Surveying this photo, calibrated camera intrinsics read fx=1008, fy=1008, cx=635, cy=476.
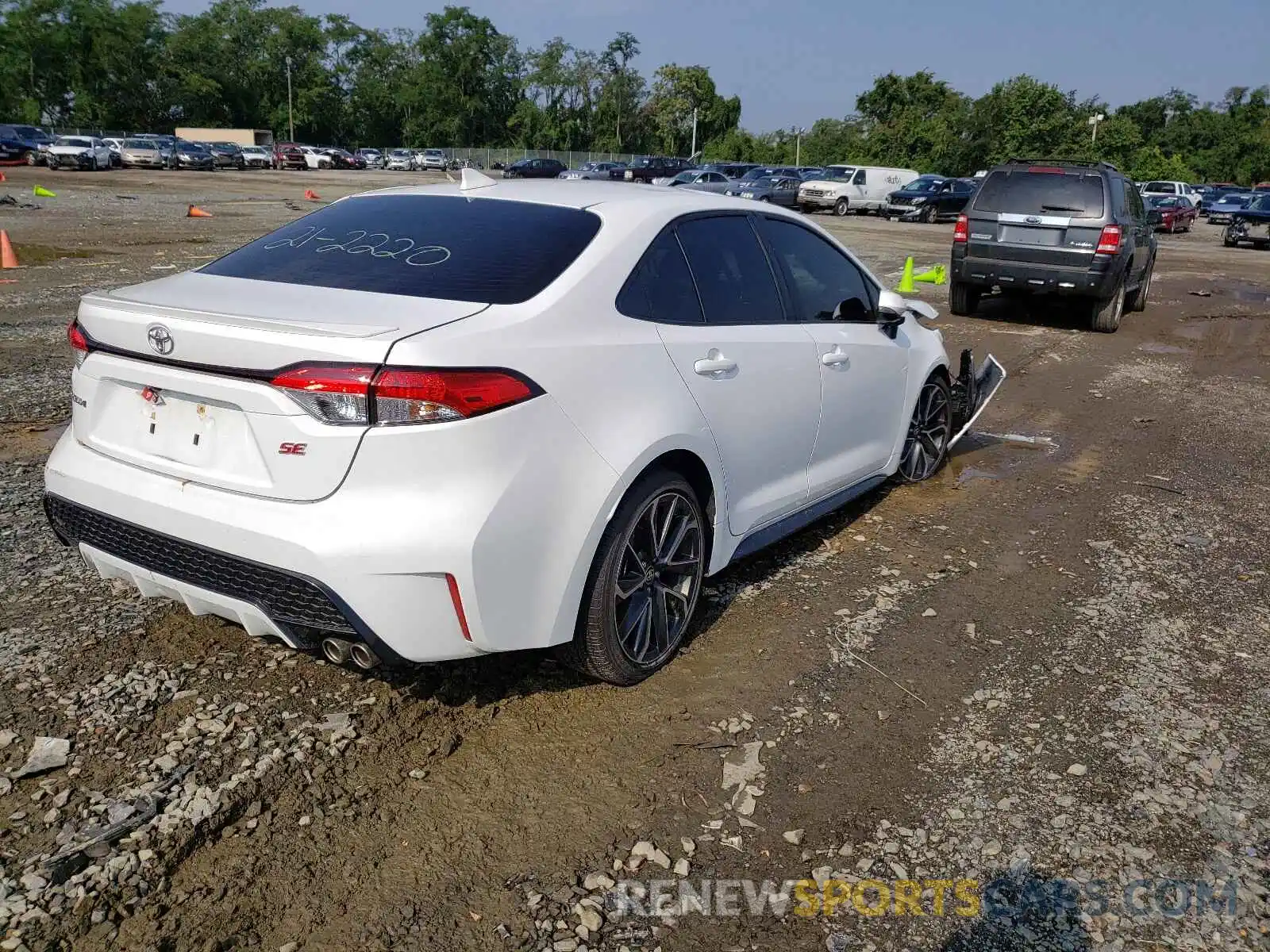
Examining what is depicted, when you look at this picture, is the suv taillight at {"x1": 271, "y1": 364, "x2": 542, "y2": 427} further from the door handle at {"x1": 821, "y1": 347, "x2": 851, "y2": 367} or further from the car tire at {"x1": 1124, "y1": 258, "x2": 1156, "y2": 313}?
the car tire at {"x1": 1124, "y1": 258, "x2": 1156, "y2": 313}

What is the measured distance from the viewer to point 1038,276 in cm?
1201

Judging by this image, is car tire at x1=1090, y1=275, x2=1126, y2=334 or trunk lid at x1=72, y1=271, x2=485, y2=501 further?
car tire at x1=1090, y1=275, x2=1126, y2=334

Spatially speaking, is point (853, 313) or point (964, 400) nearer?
point (853, 313)

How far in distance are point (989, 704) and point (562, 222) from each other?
7.43 ft

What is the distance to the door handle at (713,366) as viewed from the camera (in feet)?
11.7

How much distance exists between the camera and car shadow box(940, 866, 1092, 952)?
Result: 2.43 meters

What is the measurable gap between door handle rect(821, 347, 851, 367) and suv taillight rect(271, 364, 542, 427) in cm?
209

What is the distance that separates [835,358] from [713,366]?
104 centimetres

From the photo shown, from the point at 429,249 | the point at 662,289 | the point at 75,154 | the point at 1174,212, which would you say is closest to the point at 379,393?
the point at 429,249

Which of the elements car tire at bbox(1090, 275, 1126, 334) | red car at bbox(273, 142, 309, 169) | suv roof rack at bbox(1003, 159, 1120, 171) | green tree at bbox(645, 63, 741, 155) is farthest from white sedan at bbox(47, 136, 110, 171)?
green tree at bbox(645, 63, 741, 155)

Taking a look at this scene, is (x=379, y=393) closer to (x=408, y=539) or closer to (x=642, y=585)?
(x=408, y=539)

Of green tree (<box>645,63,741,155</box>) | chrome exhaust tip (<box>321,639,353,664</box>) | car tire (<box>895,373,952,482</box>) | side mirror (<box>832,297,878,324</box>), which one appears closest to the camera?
chrome exhaust tip (<box>321,639,353,664</box>)

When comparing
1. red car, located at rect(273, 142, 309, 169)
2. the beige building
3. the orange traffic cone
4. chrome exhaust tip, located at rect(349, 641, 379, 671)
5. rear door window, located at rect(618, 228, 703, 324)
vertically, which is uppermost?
the beige building

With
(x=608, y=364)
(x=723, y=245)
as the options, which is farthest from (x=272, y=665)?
(x=723, y=245)
